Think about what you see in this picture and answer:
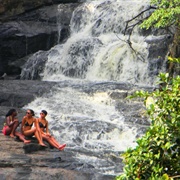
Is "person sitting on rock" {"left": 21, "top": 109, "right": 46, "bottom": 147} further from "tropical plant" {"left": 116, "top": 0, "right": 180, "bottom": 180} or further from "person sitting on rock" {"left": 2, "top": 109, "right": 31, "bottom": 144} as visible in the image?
"tropical plant" {"left": 116, "top": 0, "right": 180, "bottom": 180}

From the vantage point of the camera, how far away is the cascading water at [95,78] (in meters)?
12.2

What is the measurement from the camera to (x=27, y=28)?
23.0 metres

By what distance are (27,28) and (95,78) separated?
17.5 feet

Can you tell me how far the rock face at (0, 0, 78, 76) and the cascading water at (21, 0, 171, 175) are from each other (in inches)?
29.2

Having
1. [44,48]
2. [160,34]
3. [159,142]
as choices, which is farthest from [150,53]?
[159,142]

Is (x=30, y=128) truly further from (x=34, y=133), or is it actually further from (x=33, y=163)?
(x=33, y=163)

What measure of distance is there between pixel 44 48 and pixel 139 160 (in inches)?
750

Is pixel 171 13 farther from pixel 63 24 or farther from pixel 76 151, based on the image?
pixel 63 24

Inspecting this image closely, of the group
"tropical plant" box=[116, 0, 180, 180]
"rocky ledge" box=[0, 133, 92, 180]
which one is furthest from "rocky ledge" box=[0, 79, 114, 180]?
"tropical plant" box=[116, 0, 180, 180]

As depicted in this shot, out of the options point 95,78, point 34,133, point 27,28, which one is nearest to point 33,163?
point 34,133

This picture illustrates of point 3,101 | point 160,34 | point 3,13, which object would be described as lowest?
point 3,101

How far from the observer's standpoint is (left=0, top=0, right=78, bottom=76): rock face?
2227cm

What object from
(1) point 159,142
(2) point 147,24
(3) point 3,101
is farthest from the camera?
(3) point 3,101

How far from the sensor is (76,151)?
11195 millimetres
